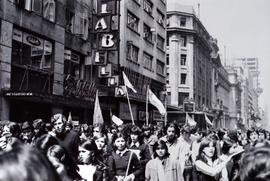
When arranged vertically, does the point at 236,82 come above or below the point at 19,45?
above

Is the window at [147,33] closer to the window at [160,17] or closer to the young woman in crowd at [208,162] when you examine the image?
the window at [160,17]

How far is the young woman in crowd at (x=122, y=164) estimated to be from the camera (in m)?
6.84

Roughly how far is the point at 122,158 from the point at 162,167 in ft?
3.03

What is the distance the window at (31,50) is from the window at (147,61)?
15027mm

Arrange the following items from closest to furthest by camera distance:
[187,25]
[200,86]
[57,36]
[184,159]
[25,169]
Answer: [25,169] < [184,159] < [57,36] < [187,25] < [200,86]

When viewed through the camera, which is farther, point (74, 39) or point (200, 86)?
point (200, 86)

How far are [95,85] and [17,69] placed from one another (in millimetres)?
6806

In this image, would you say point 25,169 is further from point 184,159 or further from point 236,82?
point 236,82

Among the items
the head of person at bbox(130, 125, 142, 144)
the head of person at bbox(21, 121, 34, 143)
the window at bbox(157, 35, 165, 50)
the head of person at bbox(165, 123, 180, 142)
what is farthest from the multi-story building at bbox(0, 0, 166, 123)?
the head of person at bbox(165, 123, 180, 142)

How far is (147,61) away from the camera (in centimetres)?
3400

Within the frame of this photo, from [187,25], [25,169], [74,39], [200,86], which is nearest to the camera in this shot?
[25,169]

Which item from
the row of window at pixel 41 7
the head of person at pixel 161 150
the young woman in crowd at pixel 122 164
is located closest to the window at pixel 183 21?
the row of window at pixel 41 7

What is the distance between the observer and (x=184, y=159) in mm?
8086

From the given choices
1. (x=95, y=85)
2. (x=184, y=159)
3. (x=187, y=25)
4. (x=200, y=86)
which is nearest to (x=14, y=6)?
(x=95, y=85)
